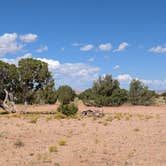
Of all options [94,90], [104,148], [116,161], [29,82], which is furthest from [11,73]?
[116,161]

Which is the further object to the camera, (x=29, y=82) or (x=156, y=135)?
(x=29, y=82)

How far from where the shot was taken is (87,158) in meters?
15.7

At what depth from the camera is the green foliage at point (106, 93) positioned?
65537 millimetres

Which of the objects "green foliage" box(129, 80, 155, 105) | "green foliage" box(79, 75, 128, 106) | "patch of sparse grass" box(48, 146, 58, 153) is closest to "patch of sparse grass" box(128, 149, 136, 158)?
"patch of sparse grass" box(48, 146, 58, 153)

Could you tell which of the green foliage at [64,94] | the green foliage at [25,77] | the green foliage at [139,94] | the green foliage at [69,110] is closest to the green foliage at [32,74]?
the green foliage at [25,77]

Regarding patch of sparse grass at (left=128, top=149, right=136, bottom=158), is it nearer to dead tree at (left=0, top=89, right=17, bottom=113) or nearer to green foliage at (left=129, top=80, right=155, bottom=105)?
dead tree at (left=0, top=89, right=17, bottom=113)

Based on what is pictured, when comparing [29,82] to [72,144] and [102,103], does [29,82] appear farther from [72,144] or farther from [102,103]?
[72,144]

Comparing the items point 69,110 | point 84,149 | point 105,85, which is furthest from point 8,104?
point 84,149

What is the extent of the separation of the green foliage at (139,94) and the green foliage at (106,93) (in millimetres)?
3048

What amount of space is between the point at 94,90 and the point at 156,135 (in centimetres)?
4314

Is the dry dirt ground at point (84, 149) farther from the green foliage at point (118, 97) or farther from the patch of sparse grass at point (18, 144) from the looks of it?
the green foliage at point (118, 97)

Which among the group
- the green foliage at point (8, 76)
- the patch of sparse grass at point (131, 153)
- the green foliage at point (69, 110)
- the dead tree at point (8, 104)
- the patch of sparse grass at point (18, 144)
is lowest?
the patch of sparse grass at point (131, 153)

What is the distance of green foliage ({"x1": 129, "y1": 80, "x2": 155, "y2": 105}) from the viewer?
6994cm

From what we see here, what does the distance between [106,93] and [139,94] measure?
734cm
